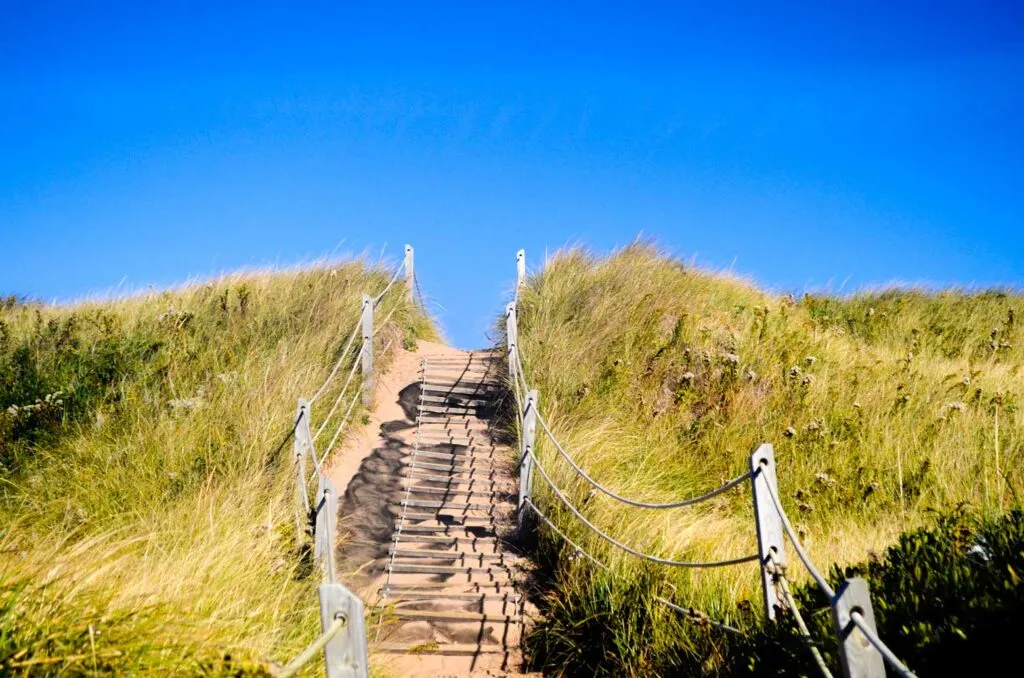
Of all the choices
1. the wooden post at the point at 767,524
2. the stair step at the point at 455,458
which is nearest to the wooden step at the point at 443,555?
the stair step at the point at 455,458

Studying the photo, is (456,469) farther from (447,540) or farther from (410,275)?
(410,275)

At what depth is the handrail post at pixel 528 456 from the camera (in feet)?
25.5

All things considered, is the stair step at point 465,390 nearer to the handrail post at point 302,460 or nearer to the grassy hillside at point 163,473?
the grassy hillside at point 163,473

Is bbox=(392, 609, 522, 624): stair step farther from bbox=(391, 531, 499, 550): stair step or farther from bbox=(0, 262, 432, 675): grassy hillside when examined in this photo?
bbox=(391, 531, 499, 550): stair step

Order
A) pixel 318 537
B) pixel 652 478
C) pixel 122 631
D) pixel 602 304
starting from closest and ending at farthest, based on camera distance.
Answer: pixel 122 631
pixel 318 537
pixel 652 478
pixel 602 304

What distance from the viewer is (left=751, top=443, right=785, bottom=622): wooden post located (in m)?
4.14

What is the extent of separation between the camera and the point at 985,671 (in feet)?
9.63

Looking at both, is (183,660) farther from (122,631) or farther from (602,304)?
(602,304)

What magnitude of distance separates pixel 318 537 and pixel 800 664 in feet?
11.0

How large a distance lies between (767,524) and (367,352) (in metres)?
7.68

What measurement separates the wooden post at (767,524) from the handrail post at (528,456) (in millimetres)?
3715

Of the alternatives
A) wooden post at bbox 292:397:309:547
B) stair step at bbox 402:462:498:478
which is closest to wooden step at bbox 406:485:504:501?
stair step at bbox 402:462:498:478

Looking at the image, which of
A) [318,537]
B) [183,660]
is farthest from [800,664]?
[318,537]

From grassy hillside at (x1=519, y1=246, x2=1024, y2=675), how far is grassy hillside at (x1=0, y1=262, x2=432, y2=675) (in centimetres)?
220
